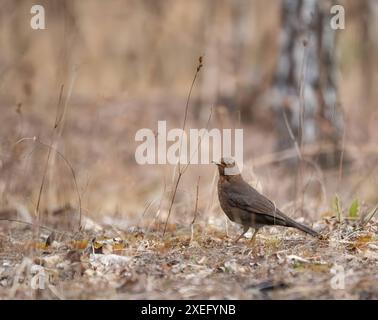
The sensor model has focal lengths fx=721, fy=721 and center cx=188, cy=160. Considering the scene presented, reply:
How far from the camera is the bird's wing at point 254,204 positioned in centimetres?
527

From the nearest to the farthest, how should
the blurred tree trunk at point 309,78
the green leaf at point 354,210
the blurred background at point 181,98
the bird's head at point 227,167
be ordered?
the bird's head at point 227,167 < the green leaf at point 354,210 < the blurred background at point 181,98 < the blurred tree trunk at point 309,78

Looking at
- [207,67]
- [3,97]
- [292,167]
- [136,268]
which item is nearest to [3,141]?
[136,268]

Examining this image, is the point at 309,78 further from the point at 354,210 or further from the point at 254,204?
the point at 254,204

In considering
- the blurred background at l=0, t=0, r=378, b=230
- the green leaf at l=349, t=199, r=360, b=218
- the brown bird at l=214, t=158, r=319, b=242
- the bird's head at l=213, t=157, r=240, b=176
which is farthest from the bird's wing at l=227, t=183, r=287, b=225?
the green leaf at l=349, t=199, r=360, b=218

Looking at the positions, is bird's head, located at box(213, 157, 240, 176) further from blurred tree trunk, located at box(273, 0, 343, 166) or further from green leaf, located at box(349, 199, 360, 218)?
blurred tree trunk, located at box(273, 0, 343, 166)

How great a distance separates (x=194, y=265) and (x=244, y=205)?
758mm

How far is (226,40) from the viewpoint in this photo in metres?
16.7

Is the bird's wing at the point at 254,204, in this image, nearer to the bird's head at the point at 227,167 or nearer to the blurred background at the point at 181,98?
the bird's head at the point at 227,167

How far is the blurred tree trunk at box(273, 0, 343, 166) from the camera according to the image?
9.22 meters

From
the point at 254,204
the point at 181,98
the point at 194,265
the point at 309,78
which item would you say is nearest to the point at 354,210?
the point at 254,204

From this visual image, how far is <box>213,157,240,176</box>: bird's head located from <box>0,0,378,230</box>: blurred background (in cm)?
55

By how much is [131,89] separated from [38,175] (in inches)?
305

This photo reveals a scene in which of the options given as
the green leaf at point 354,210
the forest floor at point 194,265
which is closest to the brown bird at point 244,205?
the forest floor at point 194,265
